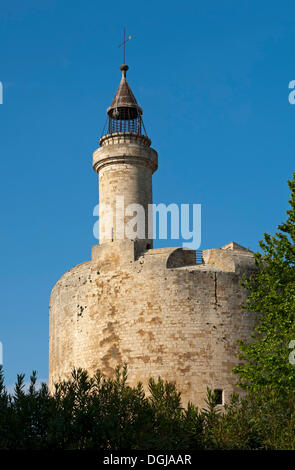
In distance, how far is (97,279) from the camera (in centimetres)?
3556

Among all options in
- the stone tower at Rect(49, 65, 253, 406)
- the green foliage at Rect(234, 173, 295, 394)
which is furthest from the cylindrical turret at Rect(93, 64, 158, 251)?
the green foliage at Rect(234, 173, 295, 394)

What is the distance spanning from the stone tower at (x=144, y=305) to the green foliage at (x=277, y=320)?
5.14 meters

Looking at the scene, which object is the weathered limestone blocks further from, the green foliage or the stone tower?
the green foliage

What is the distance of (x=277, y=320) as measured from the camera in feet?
87.7

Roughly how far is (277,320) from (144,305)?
28.2ft

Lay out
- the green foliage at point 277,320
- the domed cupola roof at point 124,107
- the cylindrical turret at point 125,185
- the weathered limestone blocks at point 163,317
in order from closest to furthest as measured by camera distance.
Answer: the green foliage at point 277,320 < the weathered limestone blocks at point 163,317 < the cylindrical turret at point 125,185 < the domed cupola roof at point 124,107

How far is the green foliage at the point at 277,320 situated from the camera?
25906mm

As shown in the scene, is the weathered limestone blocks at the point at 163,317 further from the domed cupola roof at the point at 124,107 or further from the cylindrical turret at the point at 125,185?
the domed cupola roof at the point at 124,107

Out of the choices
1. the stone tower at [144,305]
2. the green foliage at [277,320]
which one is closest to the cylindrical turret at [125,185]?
the stone tower at [144,305]

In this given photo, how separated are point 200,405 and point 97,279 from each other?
7.98 metres

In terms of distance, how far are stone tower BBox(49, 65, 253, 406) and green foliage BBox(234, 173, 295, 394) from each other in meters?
5.14

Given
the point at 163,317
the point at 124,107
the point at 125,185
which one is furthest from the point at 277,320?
the point at 124,107
